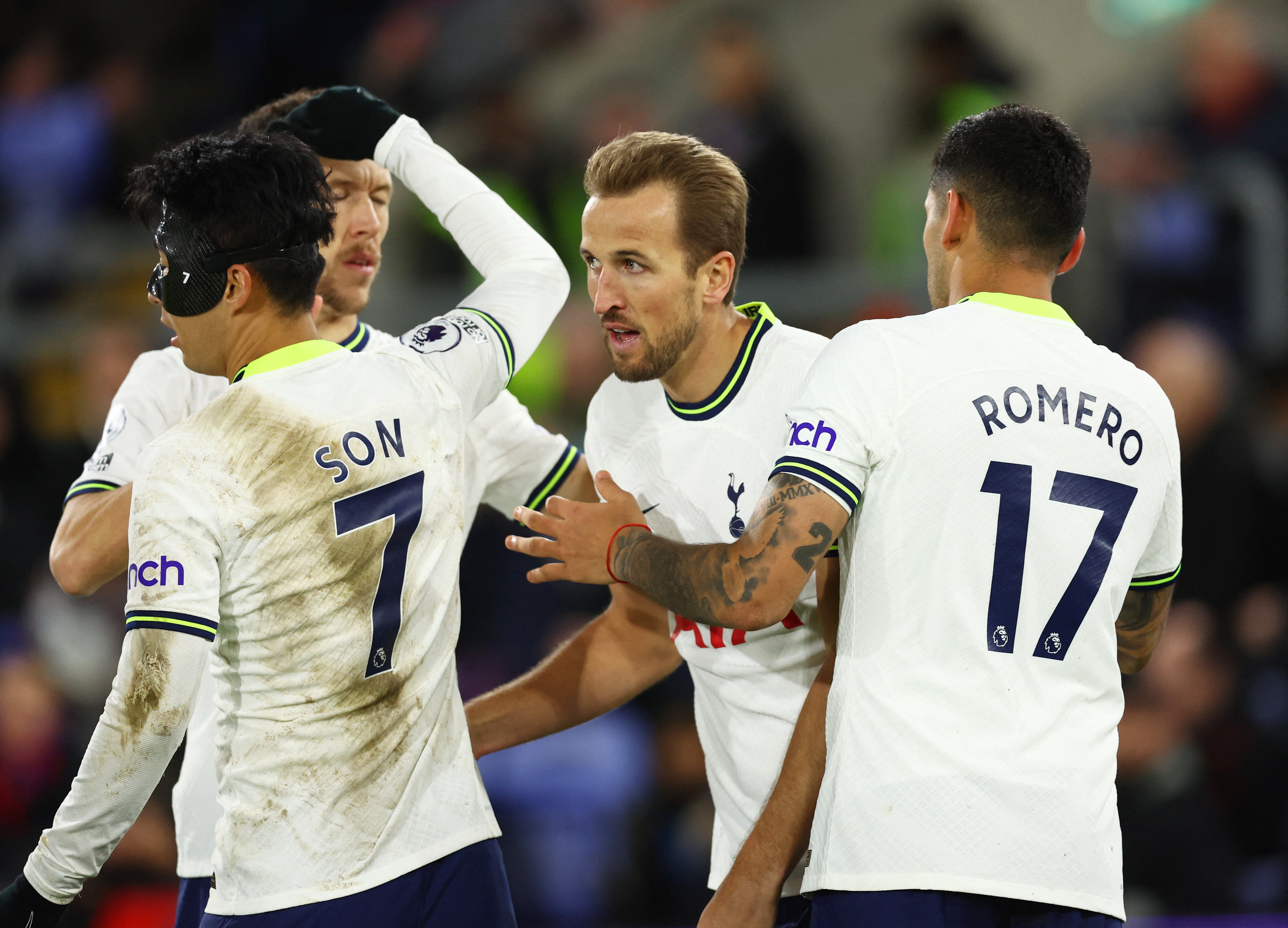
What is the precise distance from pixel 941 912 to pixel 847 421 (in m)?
0.94

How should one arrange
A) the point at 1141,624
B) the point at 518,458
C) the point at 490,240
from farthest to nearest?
the point at 518,458
the point at 490,240
the point at 1141,624

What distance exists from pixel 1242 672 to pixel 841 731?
4.69 m

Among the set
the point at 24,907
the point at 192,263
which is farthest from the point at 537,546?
the point at 24,907

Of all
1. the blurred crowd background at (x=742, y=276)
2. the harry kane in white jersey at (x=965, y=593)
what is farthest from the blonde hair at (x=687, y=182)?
the blurred crowd background at (x=742, y=276)

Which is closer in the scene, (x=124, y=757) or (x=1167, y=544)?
(x=124, y=757)

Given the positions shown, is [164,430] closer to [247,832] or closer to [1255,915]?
[247,832]

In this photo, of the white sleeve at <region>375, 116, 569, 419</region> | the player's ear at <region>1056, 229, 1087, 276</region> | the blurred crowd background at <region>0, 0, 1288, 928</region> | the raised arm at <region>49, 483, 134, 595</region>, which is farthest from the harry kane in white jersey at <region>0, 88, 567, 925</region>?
the blurred crowd background at <region>0, 0, 1288, 928</region>

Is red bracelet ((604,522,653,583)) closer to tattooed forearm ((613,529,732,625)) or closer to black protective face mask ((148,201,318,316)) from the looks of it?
tattooed forearm ((613,529,732,625))

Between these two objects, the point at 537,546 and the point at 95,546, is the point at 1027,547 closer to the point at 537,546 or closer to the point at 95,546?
the point at 537,546

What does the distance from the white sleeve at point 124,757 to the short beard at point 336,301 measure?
1.35m

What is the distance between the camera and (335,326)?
3.80 metres

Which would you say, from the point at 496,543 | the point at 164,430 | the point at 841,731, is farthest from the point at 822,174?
the point at 841,731

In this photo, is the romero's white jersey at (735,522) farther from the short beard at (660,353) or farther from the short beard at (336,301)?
the short beard at (336,301)

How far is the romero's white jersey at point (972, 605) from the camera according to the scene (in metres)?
2.63
